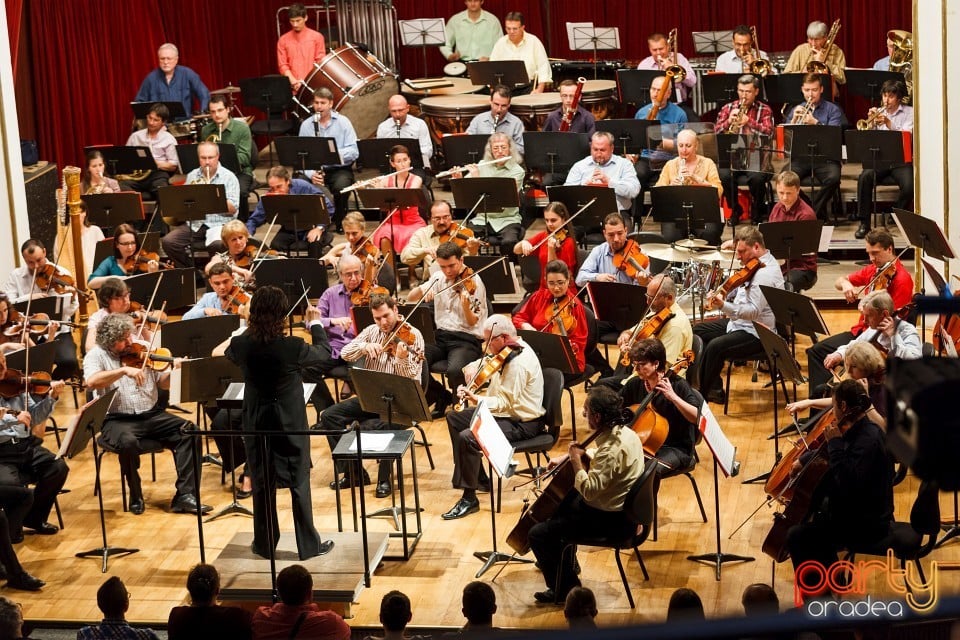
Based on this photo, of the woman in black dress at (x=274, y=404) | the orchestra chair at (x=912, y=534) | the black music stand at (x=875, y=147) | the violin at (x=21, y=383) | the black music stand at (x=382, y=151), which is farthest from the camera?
the black music stand at (x=382, y=151)

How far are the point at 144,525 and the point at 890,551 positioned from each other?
3.93 metres

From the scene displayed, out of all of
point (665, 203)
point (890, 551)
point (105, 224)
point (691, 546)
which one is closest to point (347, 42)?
point (105, 224)

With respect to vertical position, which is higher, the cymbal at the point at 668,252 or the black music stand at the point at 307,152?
the black music stand at the point at 307,152

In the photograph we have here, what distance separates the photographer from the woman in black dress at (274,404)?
17.7 ft

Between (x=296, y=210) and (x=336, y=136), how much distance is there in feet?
7.02

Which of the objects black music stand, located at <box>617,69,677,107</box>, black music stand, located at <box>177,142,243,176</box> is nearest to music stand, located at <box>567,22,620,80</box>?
black music stand, located at <box>617,69,677,107</box>

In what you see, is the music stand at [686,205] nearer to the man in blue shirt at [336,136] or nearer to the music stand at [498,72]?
the man in blue shirt at [336,136]

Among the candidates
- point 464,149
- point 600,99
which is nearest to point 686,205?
point 464,149

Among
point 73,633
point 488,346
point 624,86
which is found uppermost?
point 624,86

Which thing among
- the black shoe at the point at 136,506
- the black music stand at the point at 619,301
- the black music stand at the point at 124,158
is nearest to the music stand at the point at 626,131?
the black music stand at the point at 619,301

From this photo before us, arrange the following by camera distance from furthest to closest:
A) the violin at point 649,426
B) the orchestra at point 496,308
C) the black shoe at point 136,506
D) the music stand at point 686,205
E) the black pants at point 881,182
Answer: the black pants at point 881,182, the music stand at point 686,205, the black shoe at point 136,506, the violin at point 649,426, the orchestra at point 496,308

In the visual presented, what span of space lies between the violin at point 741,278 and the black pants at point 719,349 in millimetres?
291

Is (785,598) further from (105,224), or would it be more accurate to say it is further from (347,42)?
(347,42)

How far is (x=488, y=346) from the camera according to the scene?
6703mm
